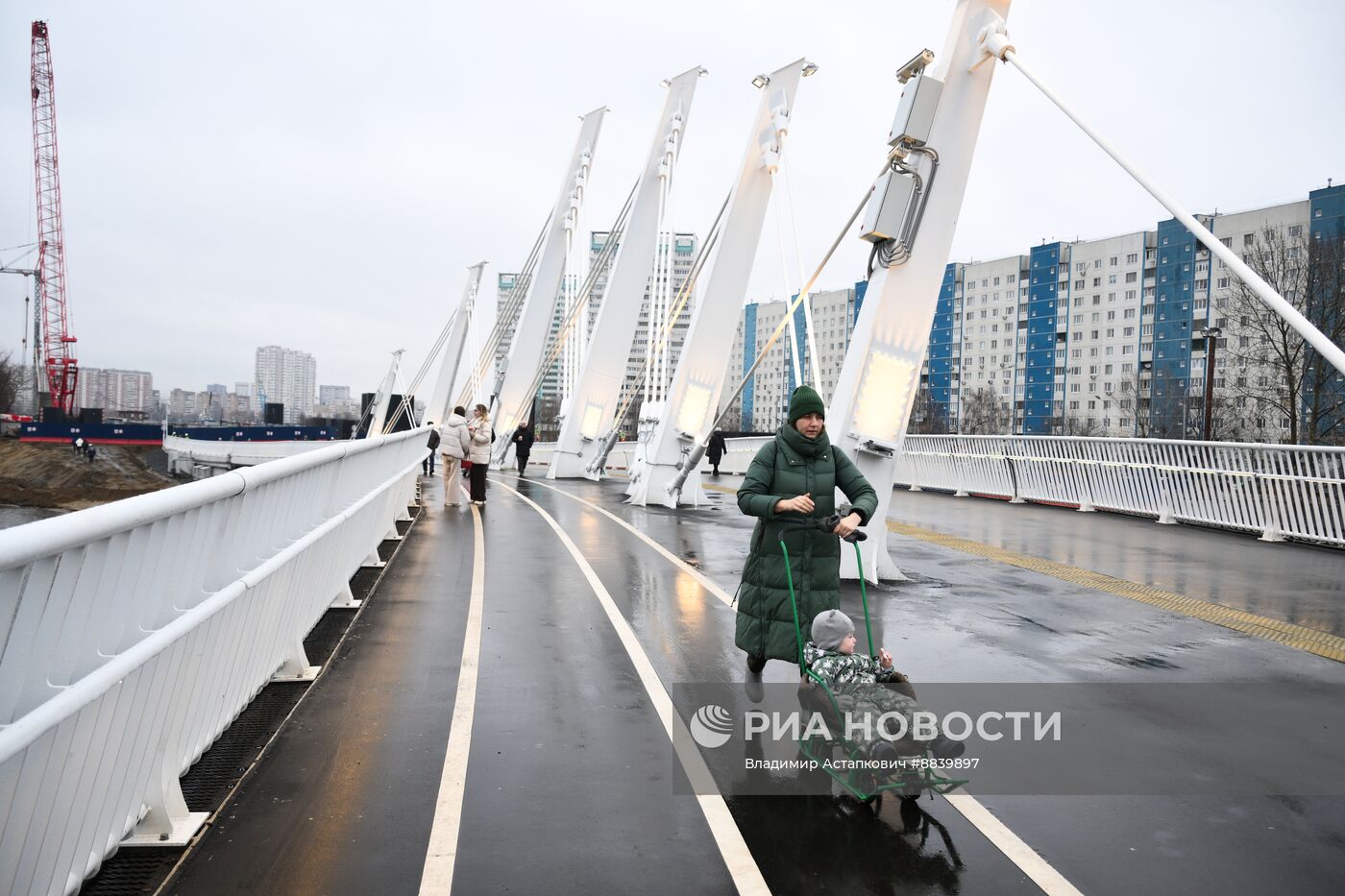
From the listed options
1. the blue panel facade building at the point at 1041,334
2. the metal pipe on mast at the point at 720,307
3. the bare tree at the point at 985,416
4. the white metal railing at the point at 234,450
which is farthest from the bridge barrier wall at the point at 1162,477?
the blue panel facade building at the point at 1041,334

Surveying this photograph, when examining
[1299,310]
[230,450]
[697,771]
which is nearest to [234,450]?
[230,450]

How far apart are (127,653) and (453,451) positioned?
16.1m

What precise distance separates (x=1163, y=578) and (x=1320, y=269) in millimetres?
32315

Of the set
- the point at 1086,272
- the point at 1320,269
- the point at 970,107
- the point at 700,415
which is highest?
the point at 1086,272

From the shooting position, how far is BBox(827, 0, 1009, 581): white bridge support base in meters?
10.6

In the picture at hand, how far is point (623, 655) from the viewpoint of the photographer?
7.05 m

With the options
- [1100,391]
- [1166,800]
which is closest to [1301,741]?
[1166,800]

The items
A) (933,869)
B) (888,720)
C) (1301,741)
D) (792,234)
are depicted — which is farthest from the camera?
(792,234)

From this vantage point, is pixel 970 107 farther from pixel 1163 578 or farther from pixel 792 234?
pixel 792 234

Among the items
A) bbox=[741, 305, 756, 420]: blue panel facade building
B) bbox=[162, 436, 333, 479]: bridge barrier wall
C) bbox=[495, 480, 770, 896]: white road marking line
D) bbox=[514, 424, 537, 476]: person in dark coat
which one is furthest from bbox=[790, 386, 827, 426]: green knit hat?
bbox=[741, 305, 756, 420]: blue panel facade building

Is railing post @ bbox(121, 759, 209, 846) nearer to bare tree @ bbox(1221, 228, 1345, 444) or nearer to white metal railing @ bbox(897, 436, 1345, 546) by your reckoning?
white metal railing @ bbox(897, 436, 1345, 546)

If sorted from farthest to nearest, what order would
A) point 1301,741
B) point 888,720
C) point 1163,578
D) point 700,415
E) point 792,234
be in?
point 700,415 < point 792,234 < point 1163,578 < point 1301,741 < point 888,720

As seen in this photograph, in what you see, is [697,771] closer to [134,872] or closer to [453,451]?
[134,872]

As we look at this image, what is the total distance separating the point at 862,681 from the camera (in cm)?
450
